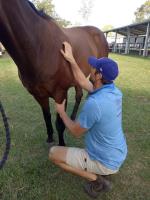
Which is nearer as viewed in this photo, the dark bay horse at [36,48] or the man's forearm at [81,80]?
the dark bay horse at [36,48]

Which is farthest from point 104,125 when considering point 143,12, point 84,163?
point 143,12

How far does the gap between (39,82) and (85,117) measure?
937mm

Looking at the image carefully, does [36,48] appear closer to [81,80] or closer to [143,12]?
[81,80]

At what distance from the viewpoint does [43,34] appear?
290cm

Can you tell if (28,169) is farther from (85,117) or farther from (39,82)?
(85,117)

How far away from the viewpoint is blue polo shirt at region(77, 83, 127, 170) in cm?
225

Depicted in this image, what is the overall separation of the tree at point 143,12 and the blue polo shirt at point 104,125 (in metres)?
57.8

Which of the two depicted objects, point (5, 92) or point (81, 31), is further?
point (5, 92)

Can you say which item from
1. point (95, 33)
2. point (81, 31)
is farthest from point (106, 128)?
point (95, 33)

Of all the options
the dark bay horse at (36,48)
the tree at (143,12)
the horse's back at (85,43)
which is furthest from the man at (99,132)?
the tree at (143,12)

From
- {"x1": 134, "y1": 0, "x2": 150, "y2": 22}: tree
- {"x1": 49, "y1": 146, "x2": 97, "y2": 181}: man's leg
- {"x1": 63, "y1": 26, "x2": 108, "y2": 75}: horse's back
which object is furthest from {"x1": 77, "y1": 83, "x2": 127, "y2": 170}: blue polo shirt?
{"x1": 134, "y1": 0, "x2": 150, "y2": 22}: tree

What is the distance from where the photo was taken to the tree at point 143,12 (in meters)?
57.1

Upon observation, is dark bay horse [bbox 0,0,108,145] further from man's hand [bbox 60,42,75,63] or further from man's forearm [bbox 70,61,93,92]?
man's forearm [bbox 70,61,93,92]

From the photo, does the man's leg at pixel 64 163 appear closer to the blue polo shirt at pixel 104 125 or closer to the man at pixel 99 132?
the man at pixel 99 132
